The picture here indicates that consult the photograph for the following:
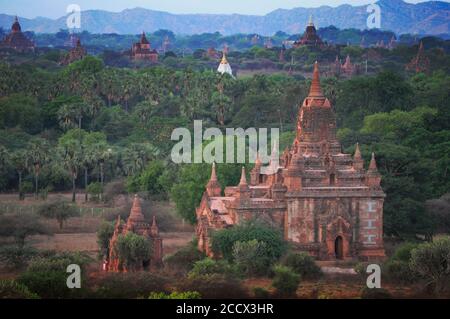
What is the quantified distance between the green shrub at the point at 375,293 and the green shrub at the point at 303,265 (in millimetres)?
3499

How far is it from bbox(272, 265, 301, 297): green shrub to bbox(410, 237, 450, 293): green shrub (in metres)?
4.50

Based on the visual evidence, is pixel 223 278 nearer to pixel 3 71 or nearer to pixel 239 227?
pixel 239 227

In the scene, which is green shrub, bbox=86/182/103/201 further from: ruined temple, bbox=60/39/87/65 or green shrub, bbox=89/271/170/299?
ruined temple, bbox=60/39/87/65

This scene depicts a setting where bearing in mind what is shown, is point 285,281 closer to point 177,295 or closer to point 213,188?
point 177,295

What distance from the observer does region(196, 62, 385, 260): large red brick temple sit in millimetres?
56031

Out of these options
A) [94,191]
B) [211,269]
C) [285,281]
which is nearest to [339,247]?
[285,281]

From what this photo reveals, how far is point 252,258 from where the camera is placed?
52469mm

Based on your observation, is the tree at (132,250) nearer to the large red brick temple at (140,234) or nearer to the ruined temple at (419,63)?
the large red brick temple at (140,234)

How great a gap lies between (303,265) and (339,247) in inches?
178

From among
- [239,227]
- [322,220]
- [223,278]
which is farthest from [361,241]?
[223,278]

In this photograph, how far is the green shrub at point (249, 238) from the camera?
176ft

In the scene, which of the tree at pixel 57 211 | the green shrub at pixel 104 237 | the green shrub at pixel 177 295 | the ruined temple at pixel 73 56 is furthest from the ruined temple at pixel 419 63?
the green shrub at pixel 177 295

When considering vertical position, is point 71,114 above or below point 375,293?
below

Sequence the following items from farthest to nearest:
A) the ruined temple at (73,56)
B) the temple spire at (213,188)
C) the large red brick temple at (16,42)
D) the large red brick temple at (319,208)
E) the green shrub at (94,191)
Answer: the large red brick temple at (16,42) → the ruined temple at (73,56) → the green shrub at (94,191) → the temple spire at (213,188) → the large red brick temple at (319,208)
